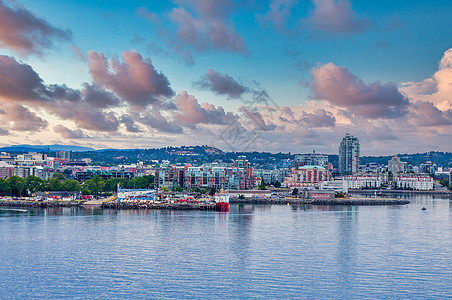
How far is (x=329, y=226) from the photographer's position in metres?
21.4

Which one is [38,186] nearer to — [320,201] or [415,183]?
[320,201]

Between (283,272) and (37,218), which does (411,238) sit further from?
(37,218)

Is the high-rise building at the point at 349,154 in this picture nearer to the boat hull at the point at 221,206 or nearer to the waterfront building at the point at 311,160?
the waterfront building at the point at 311,160

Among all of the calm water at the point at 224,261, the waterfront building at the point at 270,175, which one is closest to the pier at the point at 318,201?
the calm water at the point at 224,261

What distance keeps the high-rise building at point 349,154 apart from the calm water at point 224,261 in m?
79.7

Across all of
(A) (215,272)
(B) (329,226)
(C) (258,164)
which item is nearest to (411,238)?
(B) (329,226)

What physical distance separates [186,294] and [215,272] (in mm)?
1923

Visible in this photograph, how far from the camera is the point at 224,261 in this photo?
13398 mm

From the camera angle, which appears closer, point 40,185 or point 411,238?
point 411,238

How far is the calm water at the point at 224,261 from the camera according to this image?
421 inches

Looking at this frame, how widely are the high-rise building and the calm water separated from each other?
261 feet

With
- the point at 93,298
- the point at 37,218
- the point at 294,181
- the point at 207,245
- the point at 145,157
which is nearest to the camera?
the point at 93,298

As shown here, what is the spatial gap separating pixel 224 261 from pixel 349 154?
3566 inches

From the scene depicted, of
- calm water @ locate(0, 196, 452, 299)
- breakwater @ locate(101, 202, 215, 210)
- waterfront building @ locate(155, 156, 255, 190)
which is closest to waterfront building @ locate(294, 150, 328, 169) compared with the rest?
→ waterfront building @ locate(155, 156, 255, 190)
